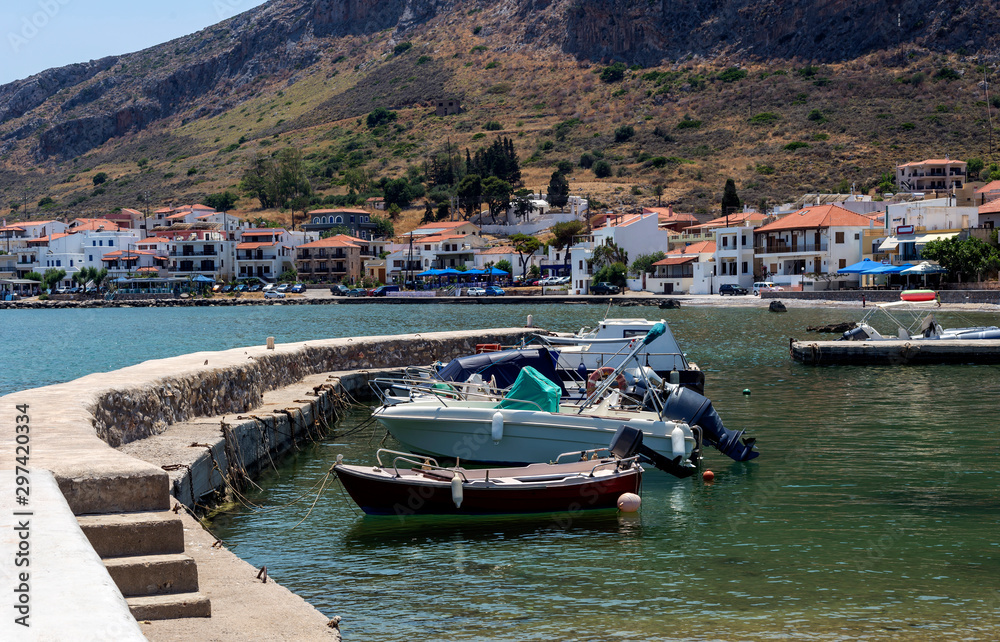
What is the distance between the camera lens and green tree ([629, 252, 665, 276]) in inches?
3838

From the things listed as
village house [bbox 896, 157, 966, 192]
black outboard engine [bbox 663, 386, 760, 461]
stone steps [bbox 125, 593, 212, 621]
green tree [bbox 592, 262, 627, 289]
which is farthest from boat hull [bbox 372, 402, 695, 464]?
village house [bbox 896, 157, 966, 192]

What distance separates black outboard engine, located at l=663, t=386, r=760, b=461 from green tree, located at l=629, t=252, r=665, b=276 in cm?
8122

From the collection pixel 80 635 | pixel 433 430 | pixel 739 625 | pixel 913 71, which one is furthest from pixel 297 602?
pixel 913 71

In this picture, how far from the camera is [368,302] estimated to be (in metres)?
105

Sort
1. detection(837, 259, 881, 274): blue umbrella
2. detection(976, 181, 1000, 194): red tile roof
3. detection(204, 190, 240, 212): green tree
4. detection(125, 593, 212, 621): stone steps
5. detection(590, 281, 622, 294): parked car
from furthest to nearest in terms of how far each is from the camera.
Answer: detection(204, 190, 240, 212): green tree
detection(590, 281, 622, 294): parked car
detection(976, 181, 1000, 194): red tile roof
detection(837, 259, 881, 274): blue umbrella
detection(125, 593, 212, 621): stone steps

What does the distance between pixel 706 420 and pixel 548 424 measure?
3.34 m

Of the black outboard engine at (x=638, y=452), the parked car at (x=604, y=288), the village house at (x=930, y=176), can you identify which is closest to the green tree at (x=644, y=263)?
the parked car at (x=604, y=288)

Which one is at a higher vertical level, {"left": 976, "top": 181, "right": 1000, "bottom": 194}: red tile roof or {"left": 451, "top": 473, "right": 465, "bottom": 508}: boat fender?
{"left": 976, "top": 181, "right": 1000, "bottom": 194}: red tile roof

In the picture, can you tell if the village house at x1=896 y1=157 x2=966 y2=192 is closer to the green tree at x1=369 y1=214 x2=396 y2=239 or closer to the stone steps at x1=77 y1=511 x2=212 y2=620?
the green tree at x1=369 y1=214 x2=396 y2=239

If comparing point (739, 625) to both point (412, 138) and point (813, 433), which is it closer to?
point (813, 433)

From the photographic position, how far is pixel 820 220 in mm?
85438

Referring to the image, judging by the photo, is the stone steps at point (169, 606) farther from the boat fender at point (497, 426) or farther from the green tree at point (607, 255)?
the green tree at point (607, 255)

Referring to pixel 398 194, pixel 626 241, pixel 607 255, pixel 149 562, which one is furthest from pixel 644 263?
pixel 149 562

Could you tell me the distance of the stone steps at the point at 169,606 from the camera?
268 inches
